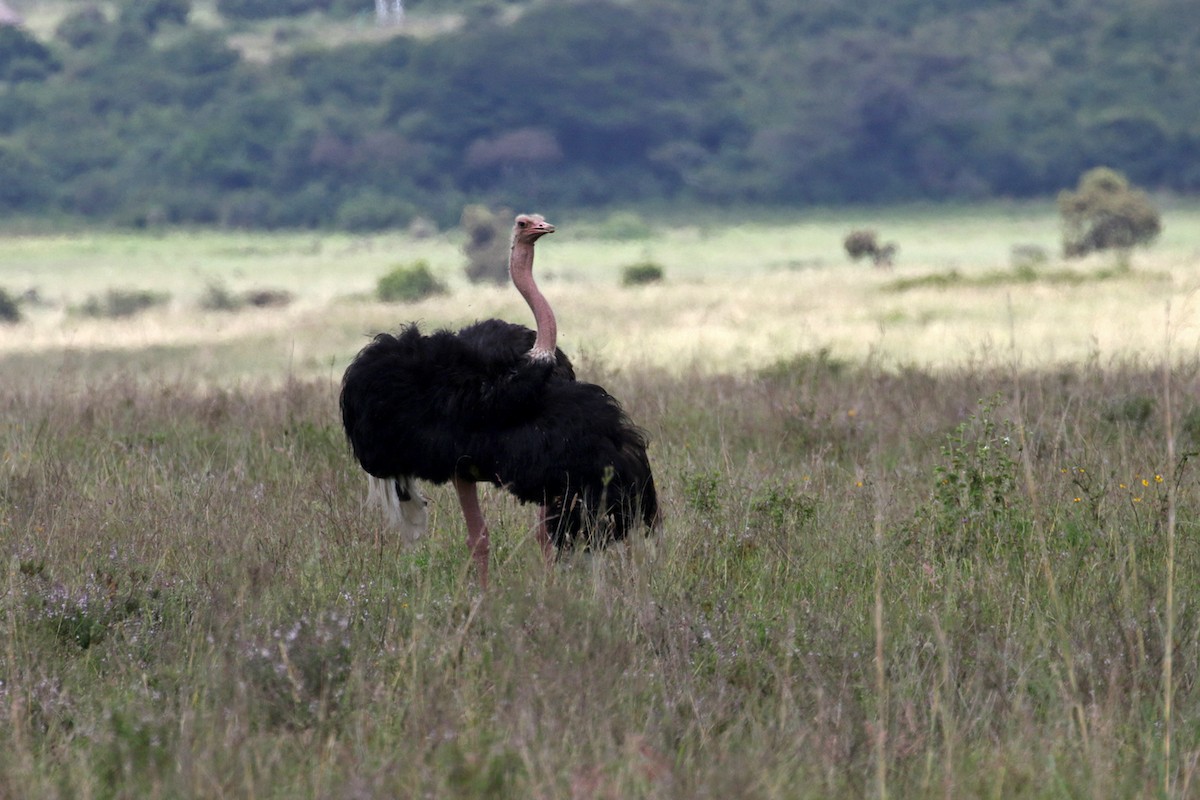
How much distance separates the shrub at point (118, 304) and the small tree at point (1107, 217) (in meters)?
24.8

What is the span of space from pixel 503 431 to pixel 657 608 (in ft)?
3.87

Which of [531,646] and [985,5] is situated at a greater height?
[985,5]

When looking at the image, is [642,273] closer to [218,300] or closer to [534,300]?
[218,300]

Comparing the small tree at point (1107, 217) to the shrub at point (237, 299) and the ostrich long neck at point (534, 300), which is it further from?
the ostrich long neck at point (534, 300)

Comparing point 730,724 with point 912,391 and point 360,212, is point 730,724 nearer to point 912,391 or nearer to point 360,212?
point 912,391

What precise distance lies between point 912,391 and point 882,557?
195 inches

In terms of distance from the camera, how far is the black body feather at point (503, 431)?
566cm

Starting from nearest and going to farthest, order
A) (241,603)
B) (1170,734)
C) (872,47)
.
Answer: (1170,734) < (241,603) < (872,47)

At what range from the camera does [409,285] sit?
37.5 metres

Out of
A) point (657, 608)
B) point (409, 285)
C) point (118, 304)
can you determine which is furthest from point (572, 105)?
point (657, 608)

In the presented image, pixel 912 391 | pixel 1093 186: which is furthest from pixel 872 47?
pixel 912 391

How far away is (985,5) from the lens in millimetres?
100438

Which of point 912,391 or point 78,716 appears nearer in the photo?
point 78,716

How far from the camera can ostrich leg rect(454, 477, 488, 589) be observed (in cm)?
583
